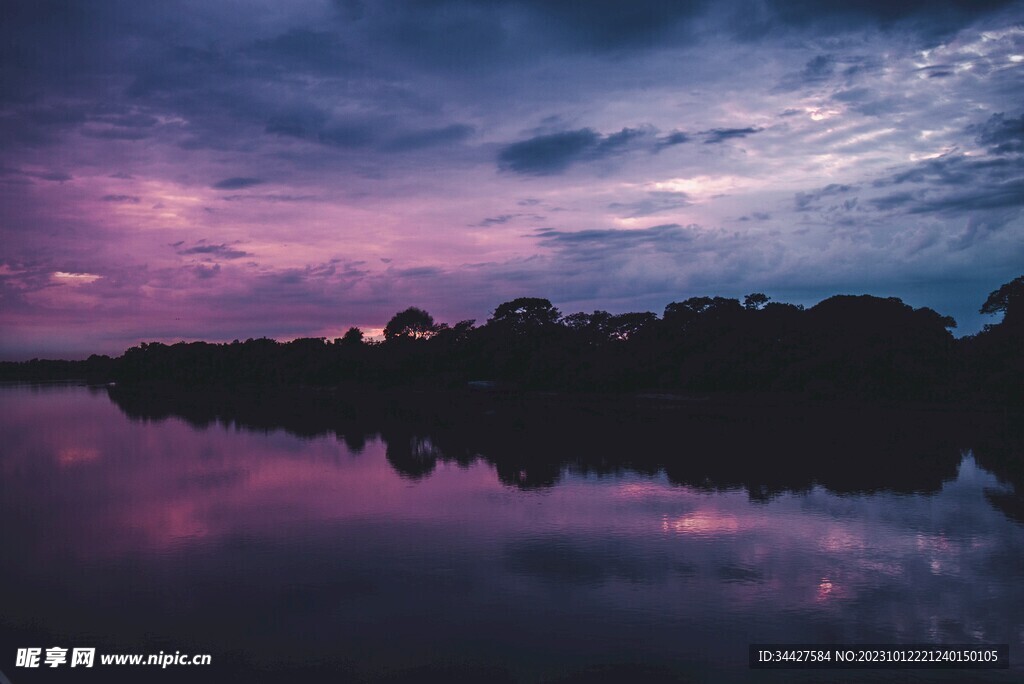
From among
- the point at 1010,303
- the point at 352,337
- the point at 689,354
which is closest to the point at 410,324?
the point at 352,337

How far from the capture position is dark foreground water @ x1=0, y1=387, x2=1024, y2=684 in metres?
11.7

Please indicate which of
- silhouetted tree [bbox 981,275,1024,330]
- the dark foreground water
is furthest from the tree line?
the dark foreground water

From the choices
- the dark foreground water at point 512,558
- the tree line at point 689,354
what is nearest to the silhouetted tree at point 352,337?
the tree line at point 689,354

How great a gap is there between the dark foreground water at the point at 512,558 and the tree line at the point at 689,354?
435 inches

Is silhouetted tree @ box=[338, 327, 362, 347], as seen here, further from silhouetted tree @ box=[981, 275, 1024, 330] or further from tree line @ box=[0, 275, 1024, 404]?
silhouetted tree @ box=[981, 275, 1024, 330]

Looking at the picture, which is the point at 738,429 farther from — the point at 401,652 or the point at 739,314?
the point at 401,652

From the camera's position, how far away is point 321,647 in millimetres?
11703

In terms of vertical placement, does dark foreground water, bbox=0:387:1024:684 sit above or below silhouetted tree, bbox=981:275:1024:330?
below

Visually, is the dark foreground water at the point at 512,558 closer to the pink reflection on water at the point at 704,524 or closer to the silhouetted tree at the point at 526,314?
the pink reflection on water at the point at 704,524

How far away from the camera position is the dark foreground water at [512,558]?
38.4 feet

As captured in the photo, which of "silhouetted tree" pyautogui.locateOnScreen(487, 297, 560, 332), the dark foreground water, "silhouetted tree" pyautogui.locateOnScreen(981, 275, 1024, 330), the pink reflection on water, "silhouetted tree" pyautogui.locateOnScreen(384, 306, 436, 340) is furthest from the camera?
"silhouetted tree" pyautogui.locateOnScreen(384, 306, 436, 340)

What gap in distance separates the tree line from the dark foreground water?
1105 centimetres

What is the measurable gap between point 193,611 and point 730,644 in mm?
9560

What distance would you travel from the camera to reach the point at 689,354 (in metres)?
58.8
